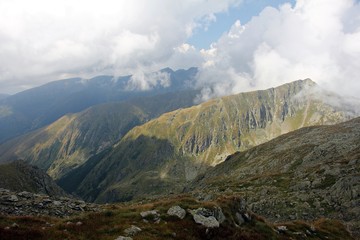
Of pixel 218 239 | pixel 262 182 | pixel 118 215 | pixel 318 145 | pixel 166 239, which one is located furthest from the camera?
pixel 318 145

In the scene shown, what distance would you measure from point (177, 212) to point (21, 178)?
13184 cm

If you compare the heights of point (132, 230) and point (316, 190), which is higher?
point (132, 230)

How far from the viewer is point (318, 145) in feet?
457

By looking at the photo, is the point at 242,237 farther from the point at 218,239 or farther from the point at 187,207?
the point at 187,207

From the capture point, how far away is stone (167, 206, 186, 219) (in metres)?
29.7

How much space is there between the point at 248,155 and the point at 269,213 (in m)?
135

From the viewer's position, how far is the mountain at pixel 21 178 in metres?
126

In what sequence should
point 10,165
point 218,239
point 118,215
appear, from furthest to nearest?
1. point 10,165
2. point 118,215
3. point 218,239

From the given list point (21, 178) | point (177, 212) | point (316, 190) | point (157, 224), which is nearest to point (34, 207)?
point (157, 224)

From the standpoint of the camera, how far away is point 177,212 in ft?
98.7

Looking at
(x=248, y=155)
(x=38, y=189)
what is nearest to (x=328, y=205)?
(x=38, y=189)

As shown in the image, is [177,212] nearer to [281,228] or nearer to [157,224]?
[157,224]

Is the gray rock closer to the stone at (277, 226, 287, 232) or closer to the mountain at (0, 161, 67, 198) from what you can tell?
the stone at (277, 226, 287, 232)

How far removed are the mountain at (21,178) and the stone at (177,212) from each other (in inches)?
4378
